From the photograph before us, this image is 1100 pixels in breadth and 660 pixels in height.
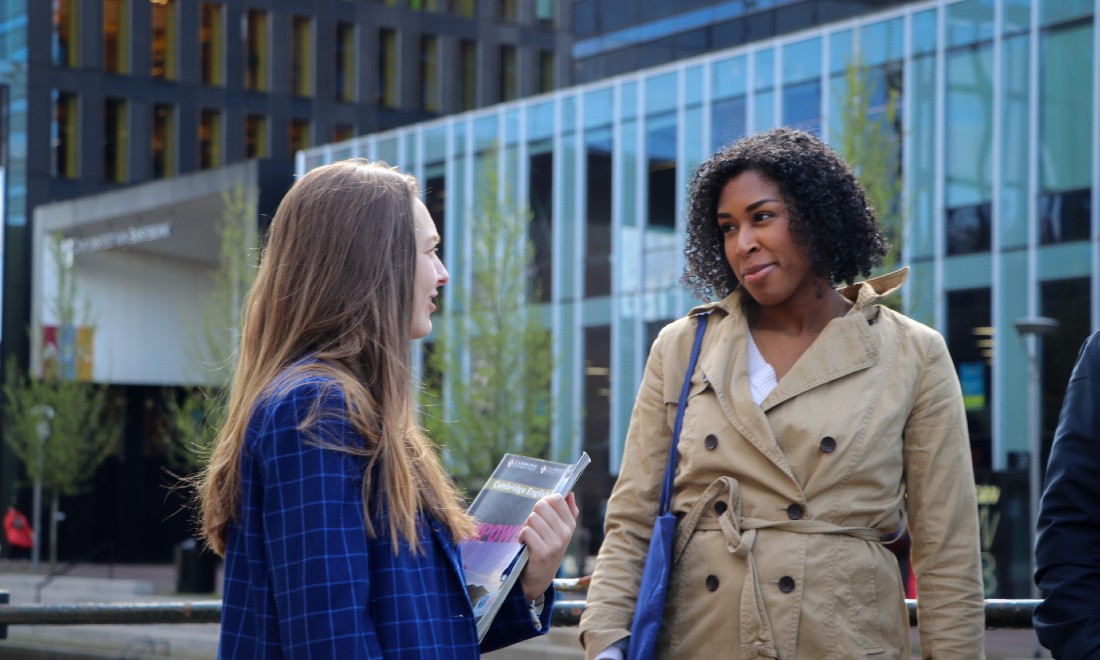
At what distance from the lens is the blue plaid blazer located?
8.13 feet

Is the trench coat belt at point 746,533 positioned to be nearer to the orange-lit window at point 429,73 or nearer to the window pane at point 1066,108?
the window pane at point 1066,108

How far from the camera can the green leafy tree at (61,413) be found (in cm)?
3800

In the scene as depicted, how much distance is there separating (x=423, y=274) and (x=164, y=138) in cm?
4441

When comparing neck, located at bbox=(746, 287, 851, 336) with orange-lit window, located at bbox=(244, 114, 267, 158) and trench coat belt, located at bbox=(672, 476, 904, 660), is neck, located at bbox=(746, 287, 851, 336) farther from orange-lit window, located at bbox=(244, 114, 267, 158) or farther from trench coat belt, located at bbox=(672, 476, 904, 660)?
orange-lit window, located at bbox=(244, 114, 267, 158)

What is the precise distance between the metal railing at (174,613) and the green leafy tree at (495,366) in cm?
2024

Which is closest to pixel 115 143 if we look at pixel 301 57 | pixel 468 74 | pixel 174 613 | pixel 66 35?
pixel 66 35

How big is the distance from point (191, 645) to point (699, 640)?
17.4m

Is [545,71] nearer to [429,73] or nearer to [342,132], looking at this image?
[429,73]

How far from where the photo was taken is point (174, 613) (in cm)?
462

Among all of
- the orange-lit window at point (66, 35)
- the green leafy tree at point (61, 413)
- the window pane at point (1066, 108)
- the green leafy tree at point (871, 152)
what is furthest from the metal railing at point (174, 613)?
the orange-lit window at point (66, 35)

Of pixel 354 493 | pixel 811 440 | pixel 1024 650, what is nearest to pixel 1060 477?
pixel 811 440

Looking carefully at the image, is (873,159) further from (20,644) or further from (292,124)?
(292,124)

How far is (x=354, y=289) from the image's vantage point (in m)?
2.74

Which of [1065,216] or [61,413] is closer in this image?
[1065,216]
